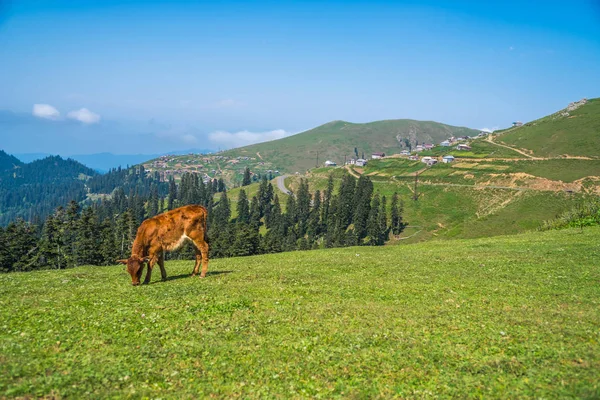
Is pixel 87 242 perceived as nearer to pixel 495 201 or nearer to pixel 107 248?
pixel 107 248

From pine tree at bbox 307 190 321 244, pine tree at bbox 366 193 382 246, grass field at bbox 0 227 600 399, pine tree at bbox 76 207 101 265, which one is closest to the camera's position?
grass field at bbox 0 227 600 399

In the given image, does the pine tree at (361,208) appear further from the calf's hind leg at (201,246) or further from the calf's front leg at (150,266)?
the calf's front leg at (150,266)

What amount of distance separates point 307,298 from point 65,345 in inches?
389

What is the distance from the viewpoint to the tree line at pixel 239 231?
276 feet

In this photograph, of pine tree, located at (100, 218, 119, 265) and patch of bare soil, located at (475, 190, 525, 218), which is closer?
pine tree, located at (100, 218, 119, 265)

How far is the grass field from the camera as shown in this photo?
9695 mm

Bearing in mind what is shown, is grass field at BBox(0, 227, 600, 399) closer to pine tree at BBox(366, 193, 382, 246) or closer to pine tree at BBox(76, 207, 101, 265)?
pine tree at BBox(76, 207, 101, 265)

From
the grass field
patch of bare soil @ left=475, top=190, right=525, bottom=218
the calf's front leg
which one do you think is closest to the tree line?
patch of bare soil @ left=475, top=190, right=525, bottom=218

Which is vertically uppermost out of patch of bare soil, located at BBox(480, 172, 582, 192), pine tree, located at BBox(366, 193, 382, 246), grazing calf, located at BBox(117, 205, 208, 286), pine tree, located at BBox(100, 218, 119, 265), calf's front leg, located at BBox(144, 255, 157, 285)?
grazing calf, located at BBox(117, 205, 208, 286)

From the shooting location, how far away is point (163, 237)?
67.7 feet

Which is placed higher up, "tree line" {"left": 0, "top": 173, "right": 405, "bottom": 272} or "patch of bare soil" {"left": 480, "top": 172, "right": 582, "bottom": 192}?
"patch of bare soil" {"left": 480, "top": 172, "right": 582, "bottom": 192}

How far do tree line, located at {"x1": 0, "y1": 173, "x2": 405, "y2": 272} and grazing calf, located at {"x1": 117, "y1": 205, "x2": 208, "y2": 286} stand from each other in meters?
76.5

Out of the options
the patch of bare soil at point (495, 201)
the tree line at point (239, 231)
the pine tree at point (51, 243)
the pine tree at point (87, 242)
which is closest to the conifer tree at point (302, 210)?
the tree line at point (239, 231)

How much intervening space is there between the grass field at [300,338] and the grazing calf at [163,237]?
4.38 ft
